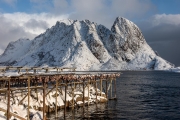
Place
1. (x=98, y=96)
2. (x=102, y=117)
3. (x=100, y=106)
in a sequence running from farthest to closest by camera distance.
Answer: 1. (x=98, y=96)
2. (x=100, y=106)
3. (x=102, y=117)

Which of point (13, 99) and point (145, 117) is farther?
point (145, 117)

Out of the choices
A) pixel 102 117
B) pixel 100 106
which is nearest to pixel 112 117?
pixel 102 117

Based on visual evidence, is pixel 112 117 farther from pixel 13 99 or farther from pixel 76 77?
pixel 13 99

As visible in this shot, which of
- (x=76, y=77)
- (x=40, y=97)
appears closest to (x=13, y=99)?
(x=40, y=97)

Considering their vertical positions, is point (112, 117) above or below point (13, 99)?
below

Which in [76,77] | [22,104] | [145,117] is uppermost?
[76,77]

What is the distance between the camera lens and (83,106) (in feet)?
148

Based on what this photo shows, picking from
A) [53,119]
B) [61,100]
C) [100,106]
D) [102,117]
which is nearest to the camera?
[53,119]

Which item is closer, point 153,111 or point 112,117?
point 112,117

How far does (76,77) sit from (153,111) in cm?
1649

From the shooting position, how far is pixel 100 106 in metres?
48.0

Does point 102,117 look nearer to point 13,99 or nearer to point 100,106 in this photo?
point 100,106

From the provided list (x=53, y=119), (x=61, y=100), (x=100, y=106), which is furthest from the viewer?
(x=100, y=106)

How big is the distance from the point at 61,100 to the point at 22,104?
8.92 m
